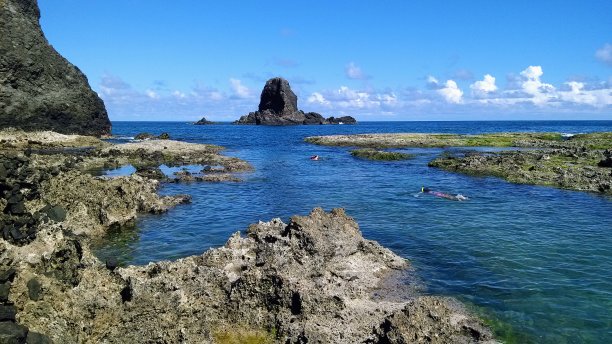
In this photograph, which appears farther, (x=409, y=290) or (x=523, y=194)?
(x=523, y=194)

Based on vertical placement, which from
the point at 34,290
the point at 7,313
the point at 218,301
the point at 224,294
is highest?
the point at 34,290

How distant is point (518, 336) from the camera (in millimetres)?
16328

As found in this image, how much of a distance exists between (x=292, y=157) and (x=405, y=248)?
63.5 meters

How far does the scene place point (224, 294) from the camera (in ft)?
52.7

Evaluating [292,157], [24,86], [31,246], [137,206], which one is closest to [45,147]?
→ [24,86]

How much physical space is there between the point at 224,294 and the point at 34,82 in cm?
10140

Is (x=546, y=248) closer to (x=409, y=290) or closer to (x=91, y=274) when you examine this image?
(x=409, y=290)

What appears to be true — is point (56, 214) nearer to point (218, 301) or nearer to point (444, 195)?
point (218, 301)

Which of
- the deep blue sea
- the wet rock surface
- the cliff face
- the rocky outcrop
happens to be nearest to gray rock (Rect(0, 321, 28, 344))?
the rocky outcrop

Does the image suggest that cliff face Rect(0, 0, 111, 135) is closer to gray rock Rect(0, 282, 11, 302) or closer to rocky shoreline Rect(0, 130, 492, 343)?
rocky shoreline Rect(0, 130, 492, 343)

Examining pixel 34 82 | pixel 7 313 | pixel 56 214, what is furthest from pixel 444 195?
pixel 34 82

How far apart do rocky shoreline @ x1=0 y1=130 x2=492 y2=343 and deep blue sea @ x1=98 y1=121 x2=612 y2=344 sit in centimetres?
298

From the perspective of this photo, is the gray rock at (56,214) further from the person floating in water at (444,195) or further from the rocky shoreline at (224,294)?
the person floating in water at (444,195)

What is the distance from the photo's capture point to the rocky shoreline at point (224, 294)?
1329 centimetres
